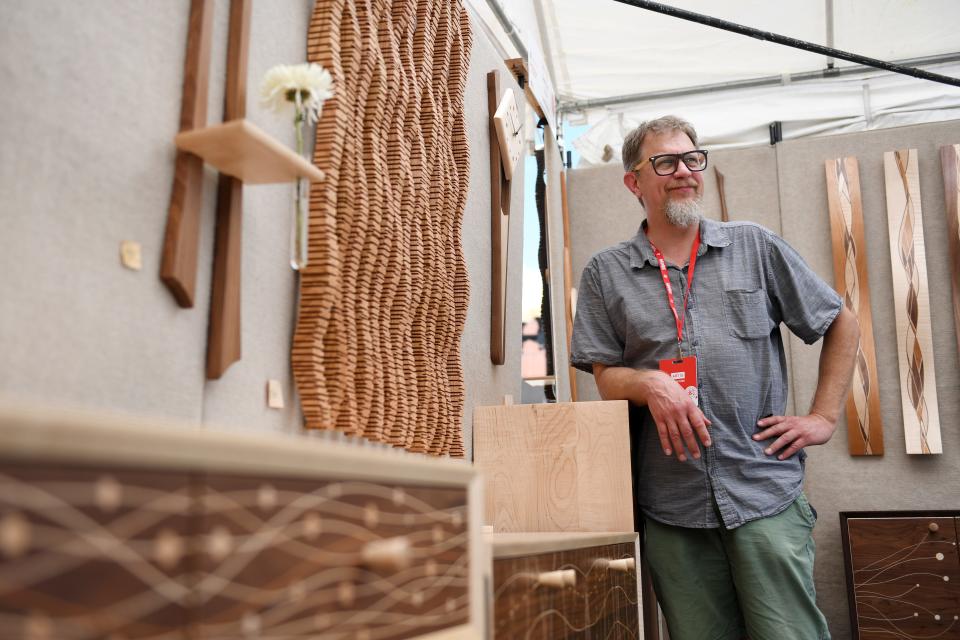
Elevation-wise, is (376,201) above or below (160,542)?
above

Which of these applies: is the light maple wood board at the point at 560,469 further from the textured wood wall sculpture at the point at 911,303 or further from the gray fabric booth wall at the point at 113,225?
the textured wood wall sculpture at the point at 911,303

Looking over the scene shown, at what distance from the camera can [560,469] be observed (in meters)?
2.58

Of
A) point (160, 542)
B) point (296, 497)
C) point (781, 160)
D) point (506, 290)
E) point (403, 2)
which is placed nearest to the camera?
point (160, 542)

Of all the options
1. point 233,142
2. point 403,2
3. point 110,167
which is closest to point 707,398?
point 403,2

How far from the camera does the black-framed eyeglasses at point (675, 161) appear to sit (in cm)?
281

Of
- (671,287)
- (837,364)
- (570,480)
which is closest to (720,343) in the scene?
(671,287)

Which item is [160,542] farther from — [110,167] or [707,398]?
[707,398]

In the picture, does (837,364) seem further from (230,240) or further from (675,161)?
(230,240)

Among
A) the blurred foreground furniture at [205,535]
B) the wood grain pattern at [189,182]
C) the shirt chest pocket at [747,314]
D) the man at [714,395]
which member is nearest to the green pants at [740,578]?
the man at [714,395]

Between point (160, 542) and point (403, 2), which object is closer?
point (160, 542)

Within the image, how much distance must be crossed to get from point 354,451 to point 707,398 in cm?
167

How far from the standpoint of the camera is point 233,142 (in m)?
1.43

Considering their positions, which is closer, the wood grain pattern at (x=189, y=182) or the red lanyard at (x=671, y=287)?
the wood grain pattern at (x=189, y=182)

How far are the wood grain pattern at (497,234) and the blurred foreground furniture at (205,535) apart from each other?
1.84 meters
